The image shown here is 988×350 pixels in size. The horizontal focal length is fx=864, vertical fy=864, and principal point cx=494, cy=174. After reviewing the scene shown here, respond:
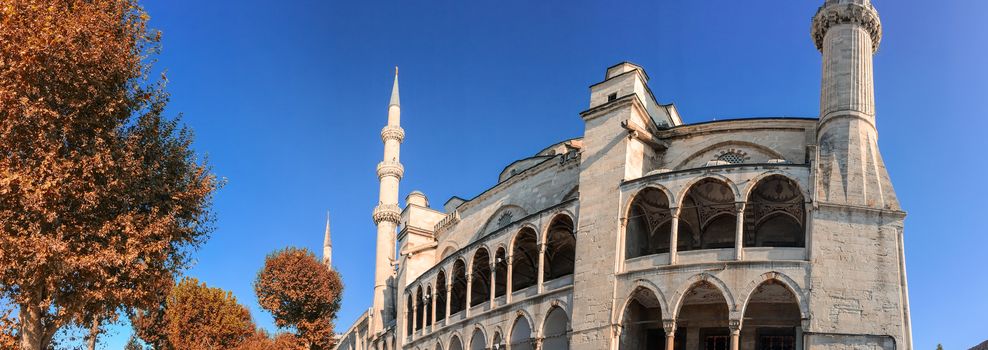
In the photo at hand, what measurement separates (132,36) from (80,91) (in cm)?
193

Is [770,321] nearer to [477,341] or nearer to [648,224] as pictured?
[648,224]

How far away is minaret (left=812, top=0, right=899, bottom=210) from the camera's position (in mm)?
23531

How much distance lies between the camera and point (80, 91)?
17.7 meters

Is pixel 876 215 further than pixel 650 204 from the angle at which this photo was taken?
No

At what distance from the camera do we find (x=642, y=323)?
26.9m

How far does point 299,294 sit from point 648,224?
2383 centimetres

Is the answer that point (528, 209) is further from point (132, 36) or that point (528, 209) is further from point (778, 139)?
point (132, 36)

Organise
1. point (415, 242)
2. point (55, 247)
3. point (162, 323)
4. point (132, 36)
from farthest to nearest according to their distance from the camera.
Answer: point (162, 323) < point (415, 242) < point (132, 36) < point (55, 247)

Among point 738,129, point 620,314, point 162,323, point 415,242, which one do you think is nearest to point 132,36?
point 620,314

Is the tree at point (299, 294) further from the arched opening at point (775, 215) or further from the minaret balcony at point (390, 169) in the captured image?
the arched opening at point (775, 215)

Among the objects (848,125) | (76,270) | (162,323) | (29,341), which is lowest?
(29,341)

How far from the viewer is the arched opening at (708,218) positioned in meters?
27.7

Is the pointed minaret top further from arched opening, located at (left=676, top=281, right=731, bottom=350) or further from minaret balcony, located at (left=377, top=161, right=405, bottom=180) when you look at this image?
arched opening, located at (left=676, top=281, right=731, bottom=350)

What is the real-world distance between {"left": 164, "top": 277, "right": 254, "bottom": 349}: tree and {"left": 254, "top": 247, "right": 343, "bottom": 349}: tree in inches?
80.1
